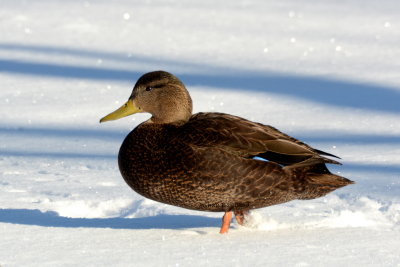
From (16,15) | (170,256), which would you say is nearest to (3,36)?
(16,15)

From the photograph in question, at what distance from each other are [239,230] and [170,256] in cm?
77

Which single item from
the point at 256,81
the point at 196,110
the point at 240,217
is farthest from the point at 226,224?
the point at 256,81

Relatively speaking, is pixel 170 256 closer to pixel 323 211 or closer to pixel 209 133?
pixel 209 133

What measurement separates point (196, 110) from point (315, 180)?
3240mm

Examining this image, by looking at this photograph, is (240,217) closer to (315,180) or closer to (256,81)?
(315,180)

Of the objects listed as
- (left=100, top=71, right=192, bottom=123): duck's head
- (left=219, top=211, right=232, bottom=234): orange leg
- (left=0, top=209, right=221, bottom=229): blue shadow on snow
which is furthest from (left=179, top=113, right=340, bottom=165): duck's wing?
(left=0, top=209, right=221, bottom=229): blue shadow on snow

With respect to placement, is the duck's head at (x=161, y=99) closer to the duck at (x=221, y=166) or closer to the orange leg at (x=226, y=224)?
the duck at (x=221, y=166)

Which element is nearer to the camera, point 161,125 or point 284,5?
point 161,125

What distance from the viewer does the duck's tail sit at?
14.6 ft

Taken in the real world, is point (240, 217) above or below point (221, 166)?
below

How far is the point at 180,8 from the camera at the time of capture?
1252 cm

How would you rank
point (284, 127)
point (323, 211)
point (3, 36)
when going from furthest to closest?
point (3, 36)
point (284, 127)
point (323, 211)

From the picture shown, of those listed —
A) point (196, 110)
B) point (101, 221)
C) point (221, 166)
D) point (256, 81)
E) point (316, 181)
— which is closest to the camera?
point (221, 166)

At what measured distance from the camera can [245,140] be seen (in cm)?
435
